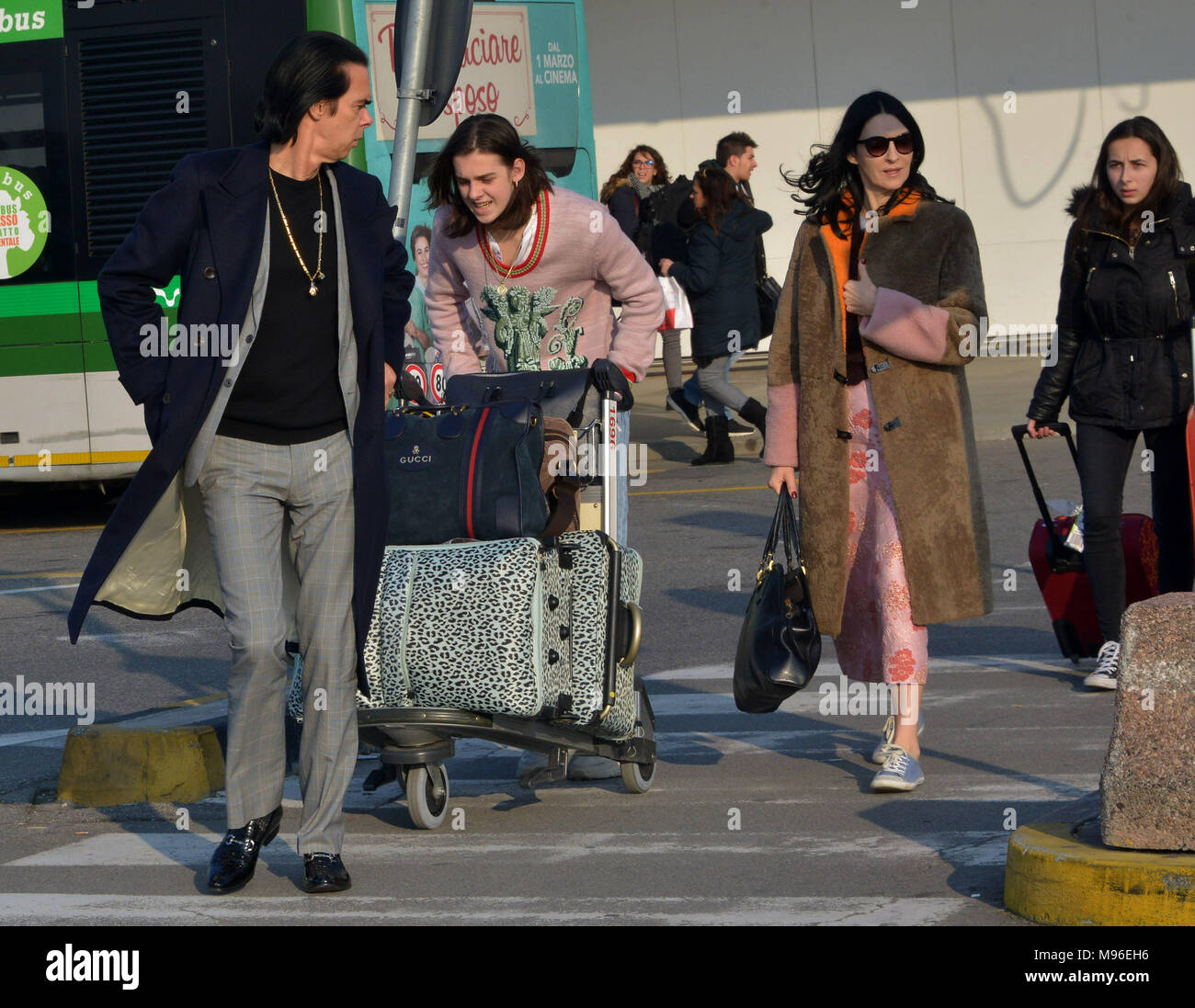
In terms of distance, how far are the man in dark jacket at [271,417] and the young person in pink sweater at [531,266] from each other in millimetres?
1062

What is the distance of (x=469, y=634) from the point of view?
5246 mm

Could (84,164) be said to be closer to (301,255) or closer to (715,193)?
(715,193)

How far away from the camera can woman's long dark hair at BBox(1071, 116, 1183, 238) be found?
23.0ft

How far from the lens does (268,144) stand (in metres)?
4.92

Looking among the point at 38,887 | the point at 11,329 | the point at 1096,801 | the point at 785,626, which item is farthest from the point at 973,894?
the point at 11,329

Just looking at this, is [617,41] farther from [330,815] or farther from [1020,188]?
[330,815]

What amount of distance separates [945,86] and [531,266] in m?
18.2

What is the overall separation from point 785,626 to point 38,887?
219 centimetres

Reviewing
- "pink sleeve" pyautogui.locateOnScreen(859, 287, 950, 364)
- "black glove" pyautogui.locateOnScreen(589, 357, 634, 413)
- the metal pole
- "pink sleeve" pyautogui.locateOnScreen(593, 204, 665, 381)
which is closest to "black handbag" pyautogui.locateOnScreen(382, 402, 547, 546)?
"black glove" pyautogui.locateOnScreen(589, 357, 634, 413)

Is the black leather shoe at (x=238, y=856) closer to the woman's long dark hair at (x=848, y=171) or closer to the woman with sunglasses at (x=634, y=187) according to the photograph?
the woman's long dark hair at (x=848, y=171)

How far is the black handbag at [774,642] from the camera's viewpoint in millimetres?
5621

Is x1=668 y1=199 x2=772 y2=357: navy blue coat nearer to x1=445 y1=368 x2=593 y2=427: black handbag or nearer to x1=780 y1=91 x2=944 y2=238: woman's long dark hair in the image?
x1=780 y1=91 x2=944 y2=238: woman's long dark hair

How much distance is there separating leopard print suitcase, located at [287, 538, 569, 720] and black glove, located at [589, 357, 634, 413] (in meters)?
0.70

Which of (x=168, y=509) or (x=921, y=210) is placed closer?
(x=168, y=509)
